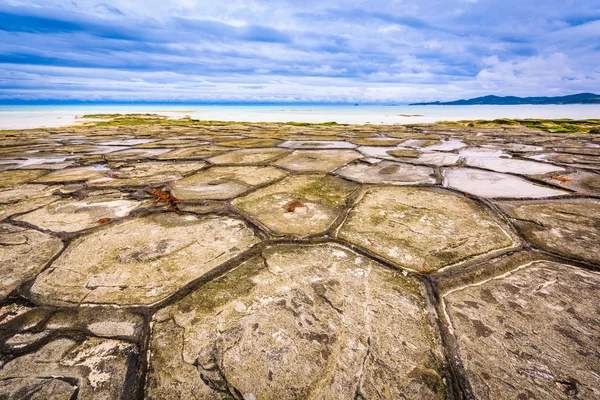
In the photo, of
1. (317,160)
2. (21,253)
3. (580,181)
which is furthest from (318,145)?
(21,253)

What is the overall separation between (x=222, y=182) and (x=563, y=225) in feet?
7.82

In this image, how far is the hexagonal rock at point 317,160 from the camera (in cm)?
308

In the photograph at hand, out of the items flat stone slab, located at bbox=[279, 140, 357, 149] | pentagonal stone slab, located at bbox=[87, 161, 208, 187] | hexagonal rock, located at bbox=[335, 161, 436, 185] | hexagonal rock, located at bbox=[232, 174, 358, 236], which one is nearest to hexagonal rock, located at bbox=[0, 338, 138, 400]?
hexagonal rock, located at bbox=[232, 174, 358, 236]

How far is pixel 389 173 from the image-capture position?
281 centimetres

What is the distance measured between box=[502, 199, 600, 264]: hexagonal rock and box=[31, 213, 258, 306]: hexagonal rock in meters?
1.46

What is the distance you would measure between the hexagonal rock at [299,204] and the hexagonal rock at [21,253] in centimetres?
99

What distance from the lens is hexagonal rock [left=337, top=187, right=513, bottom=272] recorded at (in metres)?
1.29

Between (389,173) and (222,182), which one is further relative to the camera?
(389,173)

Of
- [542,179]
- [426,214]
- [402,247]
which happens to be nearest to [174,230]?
[402,247]

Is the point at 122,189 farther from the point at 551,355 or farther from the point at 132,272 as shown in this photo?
the point at 551,355

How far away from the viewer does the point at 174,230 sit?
5.10 feet

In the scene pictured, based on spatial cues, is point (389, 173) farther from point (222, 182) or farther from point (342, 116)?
point (342, 116)

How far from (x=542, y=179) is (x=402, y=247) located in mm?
2159

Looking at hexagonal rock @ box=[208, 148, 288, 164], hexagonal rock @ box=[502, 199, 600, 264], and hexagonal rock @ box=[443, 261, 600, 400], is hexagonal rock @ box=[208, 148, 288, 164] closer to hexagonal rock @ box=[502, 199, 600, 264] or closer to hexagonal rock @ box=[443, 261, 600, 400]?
hexagonal rock @ box=[502, 199, 600, 264]
